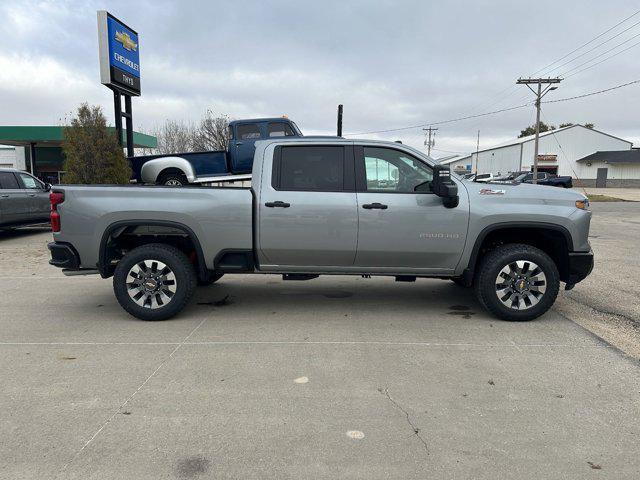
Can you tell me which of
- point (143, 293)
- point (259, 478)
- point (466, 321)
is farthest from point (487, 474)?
point (143, 293)

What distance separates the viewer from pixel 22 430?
3.02m

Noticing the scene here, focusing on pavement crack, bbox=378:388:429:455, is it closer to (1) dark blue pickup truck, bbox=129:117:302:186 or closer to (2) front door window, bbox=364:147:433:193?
(2) front door window, bbox=364:147:433:193

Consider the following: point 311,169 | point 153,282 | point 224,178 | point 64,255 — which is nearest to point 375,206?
point 311,169

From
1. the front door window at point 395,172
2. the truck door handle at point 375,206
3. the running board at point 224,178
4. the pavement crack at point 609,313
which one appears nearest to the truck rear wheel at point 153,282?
the truck door handle at point 375,206

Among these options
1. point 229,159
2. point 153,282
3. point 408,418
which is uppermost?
point 229,159

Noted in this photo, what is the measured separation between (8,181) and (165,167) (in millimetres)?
3921

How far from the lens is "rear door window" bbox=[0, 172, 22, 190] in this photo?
11531 mm

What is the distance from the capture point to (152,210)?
5113 millimetres

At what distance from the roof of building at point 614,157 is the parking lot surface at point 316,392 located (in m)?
69.8

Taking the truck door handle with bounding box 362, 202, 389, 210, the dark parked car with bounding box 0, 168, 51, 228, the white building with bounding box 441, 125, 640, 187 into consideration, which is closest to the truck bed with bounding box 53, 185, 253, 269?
the truck door handle with bounding box 362, 202, 389, 210

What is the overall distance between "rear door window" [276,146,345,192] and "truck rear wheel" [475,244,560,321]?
192cm

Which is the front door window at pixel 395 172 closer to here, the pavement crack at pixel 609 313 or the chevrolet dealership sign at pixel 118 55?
the pavement crack at pixel 609 313

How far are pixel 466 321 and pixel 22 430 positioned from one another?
4.26 meters

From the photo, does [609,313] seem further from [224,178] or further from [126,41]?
[126,41]
